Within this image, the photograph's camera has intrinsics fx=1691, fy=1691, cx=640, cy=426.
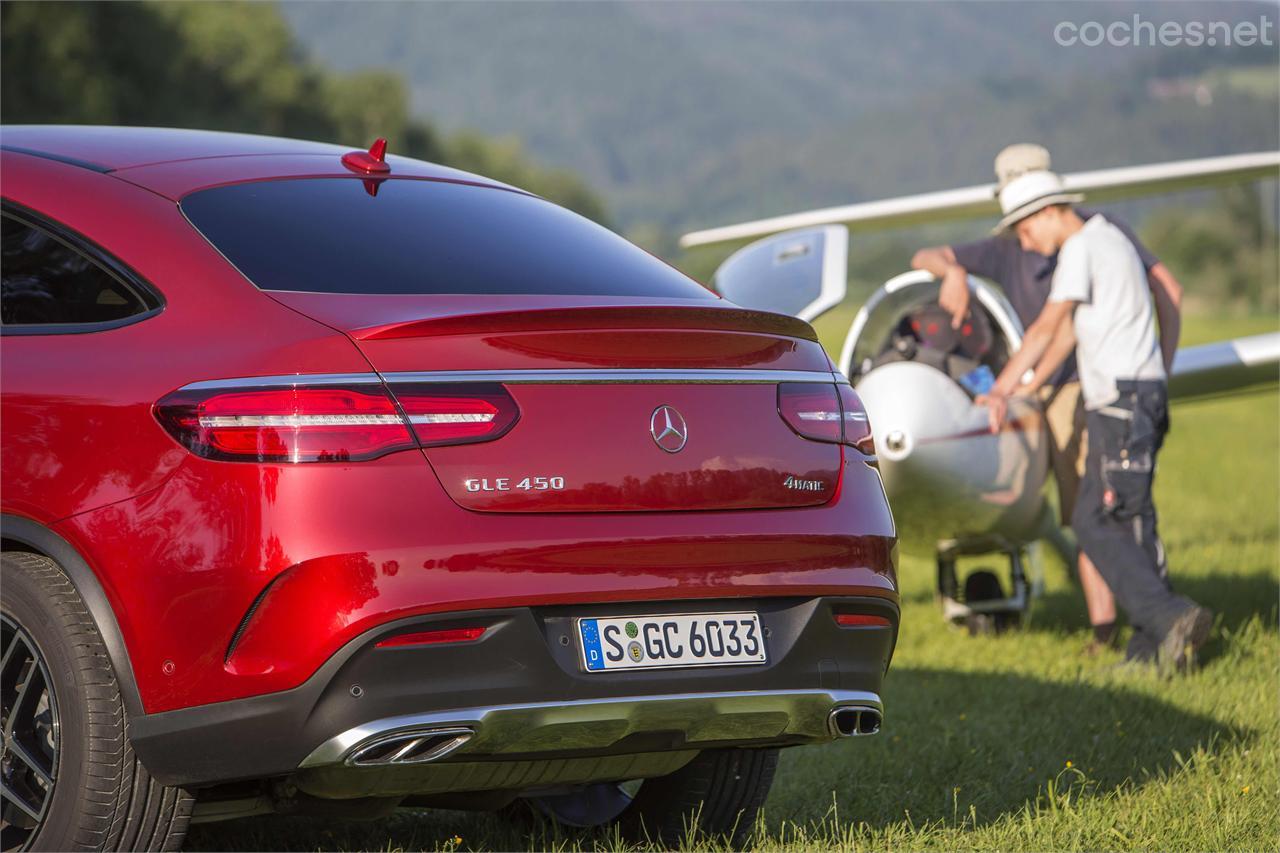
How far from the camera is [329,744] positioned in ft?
11.2

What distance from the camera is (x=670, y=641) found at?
3.69 m

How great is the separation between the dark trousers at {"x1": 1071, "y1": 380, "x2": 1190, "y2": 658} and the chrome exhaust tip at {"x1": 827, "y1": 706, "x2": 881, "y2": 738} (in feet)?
13.1

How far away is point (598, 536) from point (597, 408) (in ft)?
0.92

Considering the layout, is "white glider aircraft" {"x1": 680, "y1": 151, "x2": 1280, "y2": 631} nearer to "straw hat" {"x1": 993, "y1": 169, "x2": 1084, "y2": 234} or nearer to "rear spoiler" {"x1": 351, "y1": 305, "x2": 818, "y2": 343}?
"straw hat" {"x1": 993, "y1": 169, "x2": 1084, "y2": 234}

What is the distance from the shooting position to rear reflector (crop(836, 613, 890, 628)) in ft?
12.9

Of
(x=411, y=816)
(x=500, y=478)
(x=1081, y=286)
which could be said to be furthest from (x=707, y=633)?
(x=1081, y=286)

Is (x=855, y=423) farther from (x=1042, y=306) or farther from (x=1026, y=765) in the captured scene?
(x=1042, y=306)

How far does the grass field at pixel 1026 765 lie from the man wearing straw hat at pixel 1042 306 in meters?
0.40

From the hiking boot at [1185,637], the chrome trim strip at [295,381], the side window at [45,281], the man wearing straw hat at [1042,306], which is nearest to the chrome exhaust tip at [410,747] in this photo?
the chrome trim strip at [295,381]

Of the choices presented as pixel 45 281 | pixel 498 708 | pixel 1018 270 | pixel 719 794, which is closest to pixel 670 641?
pixel 498 708

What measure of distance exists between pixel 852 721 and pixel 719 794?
0.81m

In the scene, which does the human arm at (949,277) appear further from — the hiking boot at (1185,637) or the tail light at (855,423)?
the tail light at (855,423)

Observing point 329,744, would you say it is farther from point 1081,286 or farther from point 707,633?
point 1081,286

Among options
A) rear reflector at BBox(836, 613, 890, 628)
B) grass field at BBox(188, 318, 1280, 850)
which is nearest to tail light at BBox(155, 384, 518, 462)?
rear reflector at BBox(836, 613, 890, 628)
